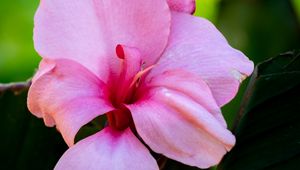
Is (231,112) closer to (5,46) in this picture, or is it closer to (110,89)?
(110,89)

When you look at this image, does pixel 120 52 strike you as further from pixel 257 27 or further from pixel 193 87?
pixel 257 27

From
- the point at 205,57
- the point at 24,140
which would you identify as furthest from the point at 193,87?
the point at 24,140

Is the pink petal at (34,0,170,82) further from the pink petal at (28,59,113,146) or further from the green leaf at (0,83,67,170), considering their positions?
the green leaf at (0,83,67,170)

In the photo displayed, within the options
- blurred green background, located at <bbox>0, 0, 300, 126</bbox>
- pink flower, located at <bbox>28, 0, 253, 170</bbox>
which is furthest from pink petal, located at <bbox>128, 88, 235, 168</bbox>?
blurred green background, located at <bbox>0, 0, 300, 126</bbox>

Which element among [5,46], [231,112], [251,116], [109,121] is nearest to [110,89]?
[109,121]

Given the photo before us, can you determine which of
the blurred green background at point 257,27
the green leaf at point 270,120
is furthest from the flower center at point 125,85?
the blurred green background at point 257,27

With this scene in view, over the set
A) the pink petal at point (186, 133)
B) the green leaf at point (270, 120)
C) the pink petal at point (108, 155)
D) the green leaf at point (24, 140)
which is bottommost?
the green leaf at point (24, 140)

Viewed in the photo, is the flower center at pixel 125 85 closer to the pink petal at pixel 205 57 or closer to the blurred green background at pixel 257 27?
the pink petal at pixel 205 57

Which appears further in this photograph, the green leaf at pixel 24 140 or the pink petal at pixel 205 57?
the green leaf at pixel 24 140
